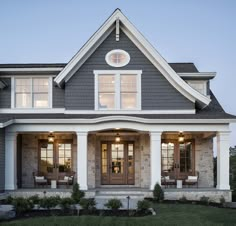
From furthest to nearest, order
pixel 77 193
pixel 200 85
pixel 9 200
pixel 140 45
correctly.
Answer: pixel 200 85, pixel 140 45, pixel 77 193, pixel 9 200

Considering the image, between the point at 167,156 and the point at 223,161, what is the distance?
132 inches

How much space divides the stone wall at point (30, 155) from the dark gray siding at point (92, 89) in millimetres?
2374

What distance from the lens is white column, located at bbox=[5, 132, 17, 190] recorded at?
60.4 ft

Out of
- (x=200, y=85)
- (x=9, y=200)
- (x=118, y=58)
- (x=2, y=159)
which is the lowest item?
(x=9, y=200)

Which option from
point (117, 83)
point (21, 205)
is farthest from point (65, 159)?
point (21, 205)

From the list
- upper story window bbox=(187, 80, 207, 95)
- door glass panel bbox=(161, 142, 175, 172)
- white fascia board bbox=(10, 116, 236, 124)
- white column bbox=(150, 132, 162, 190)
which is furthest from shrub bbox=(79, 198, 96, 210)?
upper story window bbox=(187, 80, 207, 95)

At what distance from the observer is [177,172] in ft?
68.8

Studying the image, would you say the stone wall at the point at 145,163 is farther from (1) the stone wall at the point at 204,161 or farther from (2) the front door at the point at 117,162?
(1) the stone wall at the point at 204,161

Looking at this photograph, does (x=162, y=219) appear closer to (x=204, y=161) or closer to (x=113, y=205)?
(x=113, y=205)

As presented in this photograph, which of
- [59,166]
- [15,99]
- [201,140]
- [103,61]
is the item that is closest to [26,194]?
[59,166]

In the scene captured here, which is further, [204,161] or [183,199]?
[204,161]

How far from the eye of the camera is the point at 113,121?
722 inches

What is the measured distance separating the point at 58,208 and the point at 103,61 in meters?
7.10

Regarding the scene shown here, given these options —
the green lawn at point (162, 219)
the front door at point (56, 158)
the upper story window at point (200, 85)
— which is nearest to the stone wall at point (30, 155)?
the front door at point (56, 158)
